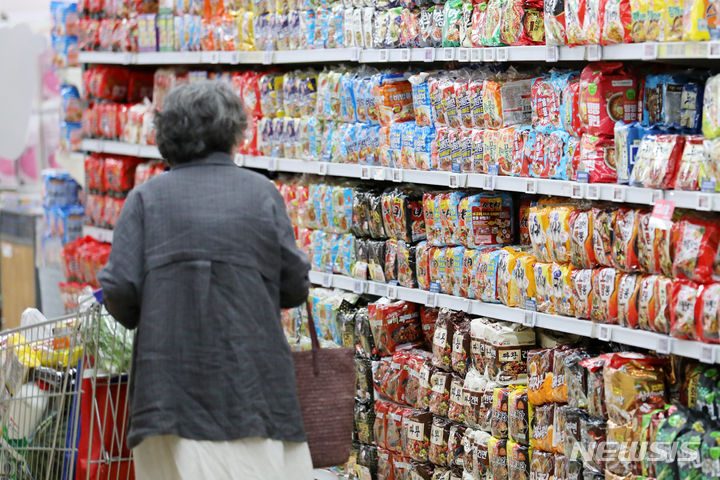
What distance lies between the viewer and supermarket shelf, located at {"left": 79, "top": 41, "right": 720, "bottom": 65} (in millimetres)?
3537

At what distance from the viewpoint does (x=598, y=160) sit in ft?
12.8

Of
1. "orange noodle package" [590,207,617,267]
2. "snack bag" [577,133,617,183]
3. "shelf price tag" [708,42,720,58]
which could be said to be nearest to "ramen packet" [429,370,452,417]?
"orange noodle package" [590,207,617,267]

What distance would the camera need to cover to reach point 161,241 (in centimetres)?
328

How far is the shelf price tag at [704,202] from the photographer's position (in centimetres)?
343

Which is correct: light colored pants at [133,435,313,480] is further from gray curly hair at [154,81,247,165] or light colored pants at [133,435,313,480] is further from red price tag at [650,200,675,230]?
red price tag at [650,200,675,230]

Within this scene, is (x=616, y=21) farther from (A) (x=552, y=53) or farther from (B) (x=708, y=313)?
(B) (x=708, y=313)

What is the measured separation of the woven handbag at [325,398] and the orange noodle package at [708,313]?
3.62ft

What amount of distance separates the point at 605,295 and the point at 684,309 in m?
0.39

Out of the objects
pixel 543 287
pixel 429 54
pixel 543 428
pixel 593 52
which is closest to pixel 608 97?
pixel 593 52

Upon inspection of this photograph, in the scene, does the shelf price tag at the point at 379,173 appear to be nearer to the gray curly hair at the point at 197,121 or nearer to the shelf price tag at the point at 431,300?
the shelf price tag at the point at 431,300

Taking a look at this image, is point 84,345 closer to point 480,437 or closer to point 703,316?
point 480,437

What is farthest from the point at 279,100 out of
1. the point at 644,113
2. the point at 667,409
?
the point at 667,409

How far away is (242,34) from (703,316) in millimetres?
3293

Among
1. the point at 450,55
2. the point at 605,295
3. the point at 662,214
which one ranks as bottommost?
the point at 605,295
